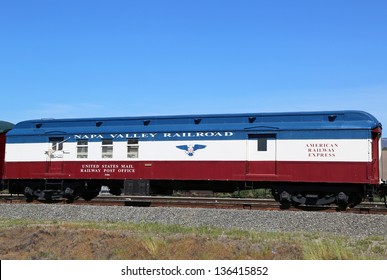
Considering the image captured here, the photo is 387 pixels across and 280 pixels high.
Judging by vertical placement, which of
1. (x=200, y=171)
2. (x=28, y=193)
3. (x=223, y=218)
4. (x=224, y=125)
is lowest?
(x=223, y=218)

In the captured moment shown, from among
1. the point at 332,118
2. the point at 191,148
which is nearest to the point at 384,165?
the point at 332,118

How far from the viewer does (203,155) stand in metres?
18.6

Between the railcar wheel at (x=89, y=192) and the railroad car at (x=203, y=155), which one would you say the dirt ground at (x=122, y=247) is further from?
the railcar wheel at (x=89, y=192)

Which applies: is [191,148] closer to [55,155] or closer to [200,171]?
[200,171]

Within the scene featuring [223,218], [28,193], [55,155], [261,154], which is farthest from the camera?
[28,193]

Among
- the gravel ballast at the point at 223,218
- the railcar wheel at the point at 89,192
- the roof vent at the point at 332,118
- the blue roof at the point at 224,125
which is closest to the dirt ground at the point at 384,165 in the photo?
the blue roof at the point at 224,125

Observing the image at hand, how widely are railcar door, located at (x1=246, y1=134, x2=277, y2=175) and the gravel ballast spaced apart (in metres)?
2.75

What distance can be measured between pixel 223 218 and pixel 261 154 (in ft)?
14.3

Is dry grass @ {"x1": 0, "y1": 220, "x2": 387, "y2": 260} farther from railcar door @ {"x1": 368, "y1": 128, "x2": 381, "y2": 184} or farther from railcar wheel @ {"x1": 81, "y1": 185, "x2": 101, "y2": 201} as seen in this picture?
railcar wheel @ {"x1": 81, "y1": 185, "x2": 101, "y2": 201}

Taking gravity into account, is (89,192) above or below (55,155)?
below

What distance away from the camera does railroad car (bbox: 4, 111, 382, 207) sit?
16.9m

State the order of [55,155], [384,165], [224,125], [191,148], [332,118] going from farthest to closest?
1. [55,155]
2. [384,165]
3. [191,148]
4. [224,125]
5. [332,118]

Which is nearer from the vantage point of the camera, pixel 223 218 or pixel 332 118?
pixel 223 218
